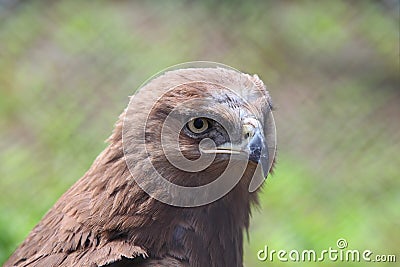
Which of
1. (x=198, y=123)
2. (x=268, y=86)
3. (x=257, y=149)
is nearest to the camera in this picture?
(x=257, y=149)

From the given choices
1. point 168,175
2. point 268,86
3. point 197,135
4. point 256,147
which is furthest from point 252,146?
point 268,86

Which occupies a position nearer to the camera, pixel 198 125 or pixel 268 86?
pixel 198 125

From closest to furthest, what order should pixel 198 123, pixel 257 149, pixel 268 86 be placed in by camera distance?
pixel 257 149
pixel 198 123
pixel 268 86

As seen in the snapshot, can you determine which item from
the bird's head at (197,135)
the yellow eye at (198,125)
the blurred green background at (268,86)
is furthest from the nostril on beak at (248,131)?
the blurred green background at (268,86)

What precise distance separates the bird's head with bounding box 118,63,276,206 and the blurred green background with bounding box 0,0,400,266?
7.30ft

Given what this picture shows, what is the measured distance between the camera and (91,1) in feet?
27.3

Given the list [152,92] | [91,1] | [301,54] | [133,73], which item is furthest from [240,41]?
[152,92]

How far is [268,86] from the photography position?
7289 mm

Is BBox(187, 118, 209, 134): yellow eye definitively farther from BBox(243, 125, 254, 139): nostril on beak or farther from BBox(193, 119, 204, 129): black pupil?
BBox(243, 125, 254, 139): nostril on beak

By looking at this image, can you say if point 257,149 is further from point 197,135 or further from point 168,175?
point 168,175

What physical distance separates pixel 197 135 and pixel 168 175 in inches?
8.6

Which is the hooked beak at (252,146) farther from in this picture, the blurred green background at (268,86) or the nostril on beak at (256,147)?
the blurred green background at (268,86)

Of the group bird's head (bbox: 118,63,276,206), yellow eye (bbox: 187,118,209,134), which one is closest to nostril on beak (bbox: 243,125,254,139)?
bird's head (bbox: 118,63,276,206)

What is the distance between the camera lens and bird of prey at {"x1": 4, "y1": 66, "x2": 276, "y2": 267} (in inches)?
136
